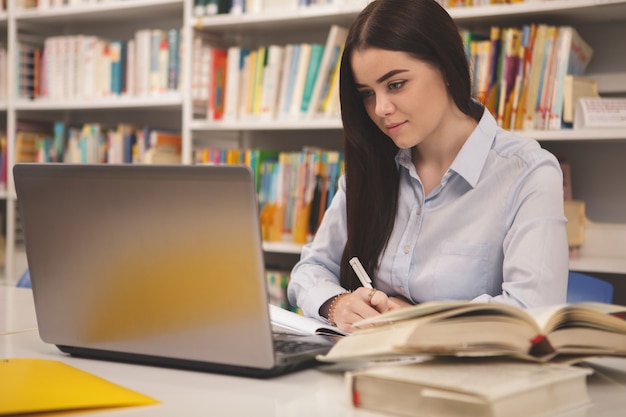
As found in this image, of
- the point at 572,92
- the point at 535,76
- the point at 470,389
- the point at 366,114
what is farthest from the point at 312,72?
the point at 470,389

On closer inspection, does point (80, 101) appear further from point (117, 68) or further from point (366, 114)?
point (366, 114)

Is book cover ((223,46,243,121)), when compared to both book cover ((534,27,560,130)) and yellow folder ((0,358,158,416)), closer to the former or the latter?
book cover ((534,27,560,130))

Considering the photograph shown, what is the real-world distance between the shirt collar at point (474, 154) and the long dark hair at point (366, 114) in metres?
0.06

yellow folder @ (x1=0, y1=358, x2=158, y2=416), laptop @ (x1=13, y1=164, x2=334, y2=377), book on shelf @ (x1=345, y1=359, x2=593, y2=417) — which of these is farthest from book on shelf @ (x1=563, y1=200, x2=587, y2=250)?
yellow folder @ (x1=0, y1=358, x2=158, y2=416)

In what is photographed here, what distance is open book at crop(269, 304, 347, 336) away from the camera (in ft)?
4.00

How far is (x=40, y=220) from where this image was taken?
1089 mm

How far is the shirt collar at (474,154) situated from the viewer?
1.57 m

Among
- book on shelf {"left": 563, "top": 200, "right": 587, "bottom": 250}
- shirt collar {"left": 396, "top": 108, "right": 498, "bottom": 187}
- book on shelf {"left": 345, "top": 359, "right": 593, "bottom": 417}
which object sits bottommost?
book on shelf {"left": 563, "top": 200, "right": 587, "bottom": 250}

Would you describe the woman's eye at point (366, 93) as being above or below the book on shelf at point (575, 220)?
above

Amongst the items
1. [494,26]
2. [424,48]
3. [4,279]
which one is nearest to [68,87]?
[4,279]

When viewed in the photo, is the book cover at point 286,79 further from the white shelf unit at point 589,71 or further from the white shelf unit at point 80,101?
the white shelf unit at point 80,101

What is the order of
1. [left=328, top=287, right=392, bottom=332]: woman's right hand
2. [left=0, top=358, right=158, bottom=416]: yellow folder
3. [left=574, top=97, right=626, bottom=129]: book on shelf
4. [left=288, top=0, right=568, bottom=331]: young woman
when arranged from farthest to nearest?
[left=574, top=97, right=626, bottom=129]: book on shelf
[left=288, top=0, right=568, bottom=331]: young woman
[left=328, top=287, right=392, bottom=332]: woman's right hand
[left=0, top=358, right=158, bottom=416]: yellow folder

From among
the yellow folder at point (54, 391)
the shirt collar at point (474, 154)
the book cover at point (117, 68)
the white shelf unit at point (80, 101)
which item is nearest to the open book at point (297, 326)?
the yellow folder at point (54, 391)

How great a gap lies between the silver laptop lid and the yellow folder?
81 mm
